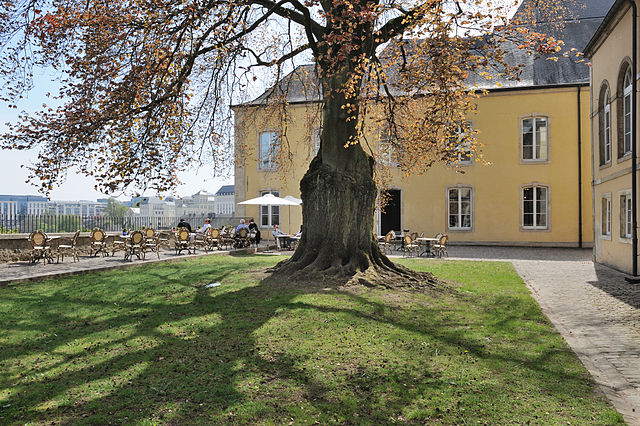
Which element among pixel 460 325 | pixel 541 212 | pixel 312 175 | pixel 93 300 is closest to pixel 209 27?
pixel 312 175

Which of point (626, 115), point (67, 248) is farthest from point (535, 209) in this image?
point (67, 248)

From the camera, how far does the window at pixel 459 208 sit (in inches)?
968

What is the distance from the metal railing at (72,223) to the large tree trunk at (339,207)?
971 cm

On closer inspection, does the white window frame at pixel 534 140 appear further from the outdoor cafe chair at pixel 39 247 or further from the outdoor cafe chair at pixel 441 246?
the outdoor cafe chair at pixel 39 247

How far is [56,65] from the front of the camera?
30.3ft

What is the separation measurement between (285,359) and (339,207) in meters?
5.10

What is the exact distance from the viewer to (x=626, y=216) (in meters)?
13.5

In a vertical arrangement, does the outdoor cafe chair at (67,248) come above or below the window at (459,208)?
below

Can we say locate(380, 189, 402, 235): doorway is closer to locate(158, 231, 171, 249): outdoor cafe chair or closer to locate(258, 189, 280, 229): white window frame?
locate(258, 189, 280, 229): white window frame

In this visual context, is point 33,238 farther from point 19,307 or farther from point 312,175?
point 312,175

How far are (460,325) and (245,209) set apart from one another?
22.7 m

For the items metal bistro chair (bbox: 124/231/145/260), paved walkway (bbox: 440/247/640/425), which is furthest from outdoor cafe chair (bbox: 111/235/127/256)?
paved walkway (bbox: 440/247/640/425)

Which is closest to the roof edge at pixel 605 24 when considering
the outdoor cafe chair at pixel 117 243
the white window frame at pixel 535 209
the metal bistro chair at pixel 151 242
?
the white window frame at pixel 535 209

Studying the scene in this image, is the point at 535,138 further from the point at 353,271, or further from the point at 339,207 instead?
the point at 353,271
